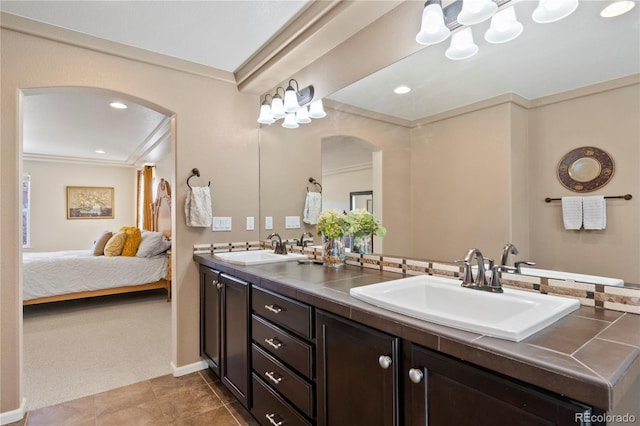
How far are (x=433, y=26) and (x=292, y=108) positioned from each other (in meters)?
1.22

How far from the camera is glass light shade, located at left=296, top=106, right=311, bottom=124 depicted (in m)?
2.50

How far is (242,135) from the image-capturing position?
2.88 m

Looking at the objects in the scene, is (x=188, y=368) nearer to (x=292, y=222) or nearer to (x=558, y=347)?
(x=292, y=222)

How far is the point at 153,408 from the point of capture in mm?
2105

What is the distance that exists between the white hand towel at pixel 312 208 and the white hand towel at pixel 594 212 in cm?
154

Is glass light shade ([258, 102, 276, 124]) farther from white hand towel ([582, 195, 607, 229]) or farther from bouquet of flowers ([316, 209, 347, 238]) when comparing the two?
white hand towel ([582, 195, 607, 229])

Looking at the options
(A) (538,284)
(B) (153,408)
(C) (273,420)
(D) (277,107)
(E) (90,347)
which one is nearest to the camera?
(A) (538,284)

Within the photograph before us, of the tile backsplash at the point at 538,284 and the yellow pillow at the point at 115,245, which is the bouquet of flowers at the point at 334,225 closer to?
the tile backsplash at the point at 538,284

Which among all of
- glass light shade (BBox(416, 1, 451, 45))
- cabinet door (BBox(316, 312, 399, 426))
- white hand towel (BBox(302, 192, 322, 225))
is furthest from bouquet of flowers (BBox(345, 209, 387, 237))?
glass light shade (BBox(416, 1, 451, 45))

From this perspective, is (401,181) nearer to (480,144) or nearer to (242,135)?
(480,144)

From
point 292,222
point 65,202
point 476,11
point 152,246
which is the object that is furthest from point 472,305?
point 65,202

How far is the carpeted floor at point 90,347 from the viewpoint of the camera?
2414mm

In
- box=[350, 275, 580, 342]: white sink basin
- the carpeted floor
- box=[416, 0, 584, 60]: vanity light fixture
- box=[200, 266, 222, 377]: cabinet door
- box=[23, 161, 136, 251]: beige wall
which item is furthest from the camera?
box=[23, 161, 136, 251]: beige wall

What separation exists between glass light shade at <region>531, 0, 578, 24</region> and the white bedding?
499 cm
